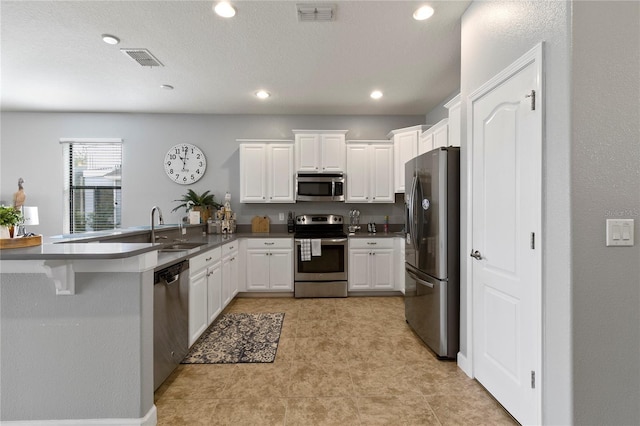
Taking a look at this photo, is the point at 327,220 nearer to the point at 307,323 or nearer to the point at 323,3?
the point at 307,323

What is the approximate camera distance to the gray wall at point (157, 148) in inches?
187

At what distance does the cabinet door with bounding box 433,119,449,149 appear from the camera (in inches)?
126

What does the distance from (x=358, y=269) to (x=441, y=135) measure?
6.90 ft

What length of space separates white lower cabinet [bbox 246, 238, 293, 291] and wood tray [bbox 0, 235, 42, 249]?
2622 mm

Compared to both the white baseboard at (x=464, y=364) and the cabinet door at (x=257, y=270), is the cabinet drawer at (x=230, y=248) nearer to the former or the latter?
the cabinet door at (x=257, y=270)

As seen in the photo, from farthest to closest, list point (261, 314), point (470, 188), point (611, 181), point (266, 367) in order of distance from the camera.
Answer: point (261, 314)
point (266, 367)
point (470, 188)
point (611, 181)

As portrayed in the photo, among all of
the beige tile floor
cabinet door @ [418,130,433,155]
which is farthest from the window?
cabinet door @ [418,130,433,155]

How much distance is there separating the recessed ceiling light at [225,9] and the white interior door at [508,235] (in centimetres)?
196

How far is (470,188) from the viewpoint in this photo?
7.26ft

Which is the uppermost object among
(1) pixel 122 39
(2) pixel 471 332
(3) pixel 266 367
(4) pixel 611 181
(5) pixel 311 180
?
(1) pixel 122 39

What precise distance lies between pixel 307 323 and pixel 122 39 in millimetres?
3311

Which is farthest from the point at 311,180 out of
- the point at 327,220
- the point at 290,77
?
the point at 290,77

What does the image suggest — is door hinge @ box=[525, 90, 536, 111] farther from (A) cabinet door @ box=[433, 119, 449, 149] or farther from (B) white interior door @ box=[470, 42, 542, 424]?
(A) cabinet door @ box=[433, 119, 449, 149]

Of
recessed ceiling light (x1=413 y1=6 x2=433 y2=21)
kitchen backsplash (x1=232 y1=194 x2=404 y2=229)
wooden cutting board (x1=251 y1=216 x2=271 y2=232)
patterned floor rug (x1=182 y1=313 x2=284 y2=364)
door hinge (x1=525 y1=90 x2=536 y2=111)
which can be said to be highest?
recessed ceiling light (x1=413 y1=6 x2=433 y2=21)
